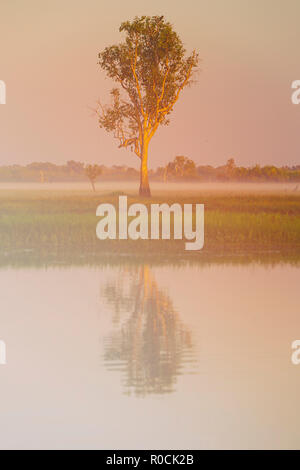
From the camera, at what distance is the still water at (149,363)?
5262 mm

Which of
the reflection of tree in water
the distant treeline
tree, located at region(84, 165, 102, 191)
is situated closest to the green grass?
the distant treeline

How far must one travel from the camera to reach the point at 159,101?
20.2 metres

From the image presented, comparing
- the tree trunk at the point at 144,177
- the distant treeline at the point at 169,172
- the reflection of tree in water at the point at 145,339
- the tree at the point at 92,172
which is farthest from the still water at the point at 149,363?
the tree at the point at 92,172

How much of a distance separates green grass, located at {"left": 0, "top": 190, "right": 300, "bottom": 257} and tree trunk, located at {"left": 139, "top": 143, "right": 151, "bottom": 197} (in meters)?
0.26

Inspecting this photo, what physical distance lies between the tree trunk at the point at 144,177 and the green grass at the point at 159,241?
0.26 meters

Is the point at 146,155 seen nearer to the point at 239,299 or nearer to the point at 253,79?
the point at 253,79

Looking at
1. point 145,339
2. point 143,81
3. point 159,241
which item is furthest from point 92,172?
point 145,339

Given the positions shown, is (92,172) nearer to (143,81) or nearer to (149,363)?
(143,81)

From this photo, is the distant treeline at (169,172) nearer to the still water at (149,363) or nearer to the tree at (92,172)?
the tree at (92,172)

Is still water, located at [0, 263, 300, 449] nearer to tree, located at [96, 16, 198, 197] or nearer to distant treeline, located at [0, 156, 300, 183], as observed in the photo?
tree, located at [96, 16, 198, 197]

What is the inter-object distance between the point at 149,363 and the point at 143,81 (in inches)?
579

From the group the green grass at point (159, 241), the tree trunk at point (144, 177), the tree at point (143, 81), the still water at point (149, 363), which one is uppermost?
the tree at point (143, 81)
